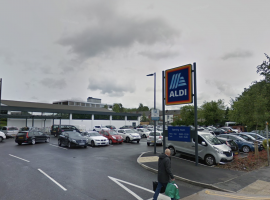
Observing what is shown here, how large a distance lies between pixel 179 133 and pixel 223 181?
4376mm

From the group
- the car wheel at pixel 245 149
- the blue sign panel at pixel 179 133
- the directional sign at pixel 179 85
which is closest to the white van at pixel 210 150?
the blue sign panel at pixel 179 133

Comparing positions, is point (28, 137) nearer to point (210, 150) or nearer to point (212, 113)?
point (210, 150)

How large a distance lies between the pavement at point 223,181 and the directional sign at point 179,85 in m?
3.91

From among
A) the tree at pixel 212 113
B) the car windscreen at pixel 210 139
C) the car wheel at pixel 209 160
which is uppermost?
the tree at pixel 212 113

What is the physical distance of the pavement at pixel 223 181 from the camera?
6980 millimetres

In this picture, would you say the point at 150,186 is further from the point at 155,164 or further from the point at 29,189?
the point at 29,189

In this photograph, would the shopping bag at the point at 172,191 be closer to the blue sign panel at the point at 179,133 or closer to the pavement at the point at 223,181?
the pavement at the point at 223,181

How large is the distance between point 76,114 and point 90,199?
40.5 m

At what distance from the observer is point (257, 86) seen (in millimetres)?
16984

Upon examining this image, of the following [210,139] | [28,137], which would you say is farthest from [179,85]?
[28,137]

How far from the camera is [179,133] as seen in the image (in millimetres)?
12469

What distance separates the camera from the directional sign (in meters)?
12.2

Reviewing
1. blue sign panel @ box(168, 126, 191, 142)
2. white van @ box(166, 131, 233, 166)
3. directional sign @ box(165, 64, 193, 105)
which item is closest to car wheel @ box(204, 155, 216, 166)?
white van @ box(166, 131, 233, 166)

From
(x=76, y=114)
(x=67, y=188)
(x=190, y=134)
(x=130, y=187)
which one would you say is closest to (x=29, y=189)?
(x=67, y=188)
